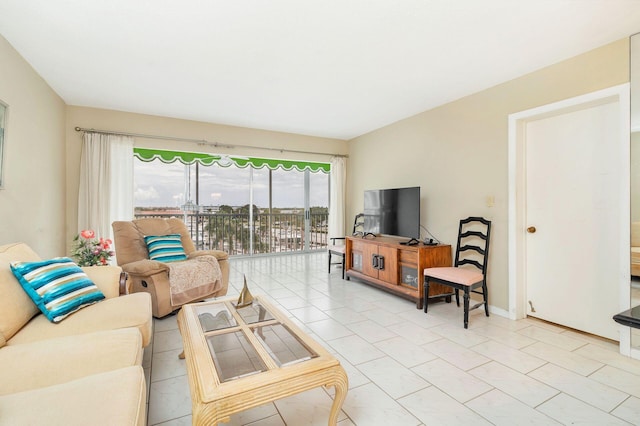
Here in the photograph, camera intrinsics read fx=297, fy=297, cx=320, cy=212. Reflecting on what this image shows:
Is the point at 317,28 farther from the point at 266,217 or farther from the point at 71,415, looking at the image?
the point at 266,217

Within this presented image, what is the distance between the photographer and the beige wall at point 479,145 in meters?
2.50

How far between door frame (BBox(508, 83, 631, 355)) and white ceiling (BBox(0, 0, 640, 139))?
425mm

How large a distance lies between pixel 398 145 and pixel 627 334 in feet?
10.7

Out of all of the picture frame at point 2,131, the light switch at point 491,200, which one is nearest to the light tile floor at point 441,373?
the light switch at point 491,200

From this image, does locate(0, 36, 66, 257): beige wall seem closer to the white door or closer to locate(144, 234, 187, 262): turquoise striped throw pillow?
locate(144, 234, 187, 262): turquoise striped throw pillow

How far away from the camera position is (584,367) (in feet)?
6.77

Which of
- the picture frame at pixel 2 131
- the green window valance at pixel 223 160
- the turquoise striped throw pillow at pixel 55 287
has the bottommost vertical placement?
the turquoise striped throw pillow at pixel 55 287

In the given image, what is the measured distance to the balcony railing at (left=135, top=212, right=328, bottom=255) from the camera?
585 cm

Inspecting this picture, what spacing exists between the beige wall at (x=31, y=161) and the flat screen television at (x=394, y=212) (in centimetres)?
395

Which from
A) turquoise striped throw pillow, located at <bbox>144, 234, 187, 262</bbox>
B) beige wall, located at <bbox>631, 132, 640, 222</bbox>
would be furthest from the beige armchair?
beige wall, located at <bbox>631, 132, 640, 222</bbox>

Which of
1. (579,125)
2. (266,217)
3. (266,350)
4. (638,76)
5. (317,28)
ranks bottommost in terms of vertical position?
(266,350)

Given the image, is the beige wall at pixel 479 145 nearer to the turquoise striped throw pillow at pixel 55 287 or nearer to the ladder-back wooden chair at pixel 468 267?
the ladder-back wooden chair at pixel 468 267

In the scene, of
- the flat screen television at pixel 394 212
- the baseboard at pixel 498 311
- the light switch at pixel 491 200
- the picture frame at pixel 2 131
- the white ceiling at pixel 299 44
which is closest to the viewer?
the white ceiling at pixel 299 44

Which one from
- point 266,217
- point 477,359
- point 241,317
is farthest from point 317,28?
point 266,217
